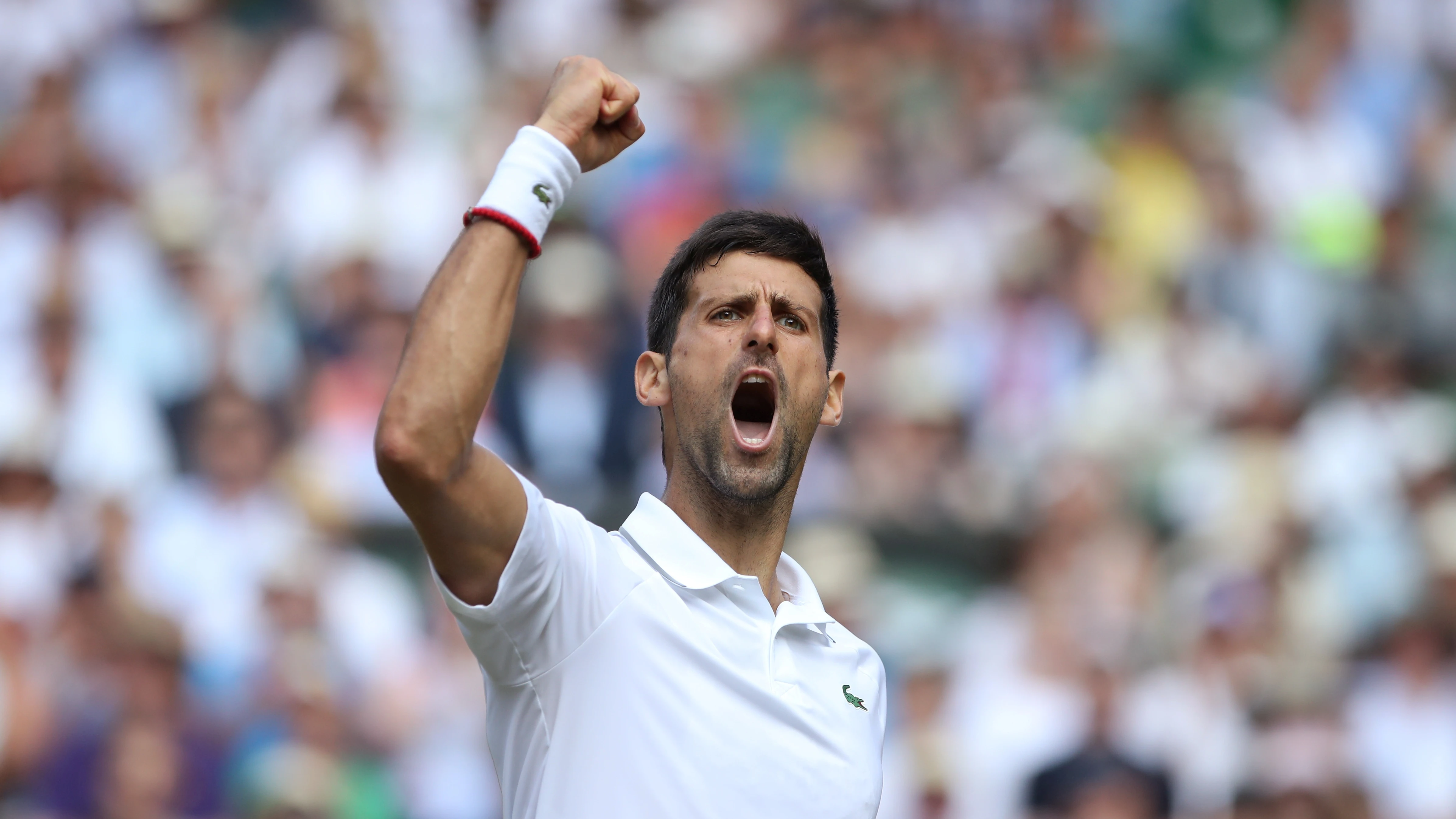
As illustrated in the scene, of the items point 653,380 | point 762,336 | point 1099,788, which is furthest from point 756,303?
point 1099,788

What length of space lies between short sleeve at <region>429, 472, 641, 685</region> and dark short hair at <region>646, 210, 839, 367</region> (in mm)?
505

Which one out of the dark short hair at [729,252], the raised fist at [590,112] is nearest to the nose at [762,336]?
the dark short hair at [729,252]

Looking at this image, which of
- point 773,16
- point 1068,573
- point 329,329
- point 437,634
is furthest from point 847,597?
point 773,16

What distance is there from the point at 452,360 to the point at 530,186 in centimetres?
28

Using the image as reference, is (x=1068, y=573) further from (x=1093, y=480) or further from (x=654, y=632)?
(x=654, y=632)

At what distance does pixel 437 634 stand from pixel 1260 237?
479 cm

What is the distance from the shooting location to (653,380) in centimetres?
275

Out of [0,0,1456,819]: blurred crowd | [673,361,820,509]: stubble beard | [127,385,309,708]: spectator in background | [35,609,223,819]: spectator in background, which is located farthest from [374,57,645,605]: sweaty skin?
[127,385,309,708]: spectator in background

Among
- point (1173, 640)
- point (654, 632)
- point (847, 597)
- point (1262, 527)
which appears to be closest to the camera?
point (654, 632)

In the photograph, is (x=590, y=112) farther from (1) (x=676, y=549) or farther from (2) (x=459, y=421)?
(1) (x=676, y=549)

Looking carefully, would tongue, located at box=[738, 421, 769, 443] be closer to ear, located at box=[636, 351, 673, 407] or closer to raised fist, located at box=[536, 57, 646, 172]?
ear, located at box=[636, 351, 673, 407]

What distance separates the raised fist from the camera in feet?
7.66

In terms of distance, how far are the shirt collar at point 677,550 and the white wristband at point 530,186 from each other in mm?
500

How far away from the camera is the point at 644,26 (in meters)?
9.55
